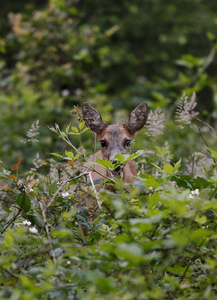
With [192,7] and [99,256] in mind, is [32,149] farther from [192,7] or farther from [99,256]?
[192,7]

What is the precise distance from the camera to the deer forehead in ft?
18.8

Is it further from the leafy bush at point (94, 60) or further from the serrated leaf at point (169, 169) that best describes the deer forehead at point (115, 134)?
the serrated leaf at point (169, 169)

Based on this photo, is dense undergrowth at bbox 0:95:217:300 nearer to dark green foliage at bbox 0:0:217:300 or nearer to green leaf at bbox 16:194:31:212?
dark green foliage at bbox 0:0:217:300

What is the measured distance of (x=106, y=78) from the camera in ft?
46.0

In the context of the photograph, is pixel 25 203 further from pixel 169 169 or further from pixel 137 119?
pixel 137 119

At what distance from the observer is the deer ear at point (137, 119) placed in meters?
5.79

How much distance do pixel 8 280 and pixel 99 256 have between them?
446 mm

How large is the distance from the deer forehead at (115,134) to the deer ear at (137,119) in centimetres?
6

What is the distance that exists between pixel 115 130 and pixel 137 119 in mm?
288

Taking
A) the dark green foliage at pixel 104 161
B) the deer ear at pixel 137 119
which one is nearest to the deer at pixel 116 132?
the deer ear at pixel 137 119

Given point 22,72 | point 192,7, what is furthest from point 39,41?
point 192,7

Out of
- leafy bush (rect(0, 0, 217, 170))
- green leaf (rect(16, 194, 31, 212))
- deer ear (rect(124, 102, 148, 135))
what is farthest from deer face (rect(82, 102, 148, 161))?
green leaf (rect(16, 194, 31, 212))

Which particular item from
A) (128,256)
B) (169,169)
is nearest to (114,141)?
(169,169)

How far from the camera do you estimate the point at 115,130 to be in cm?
584
